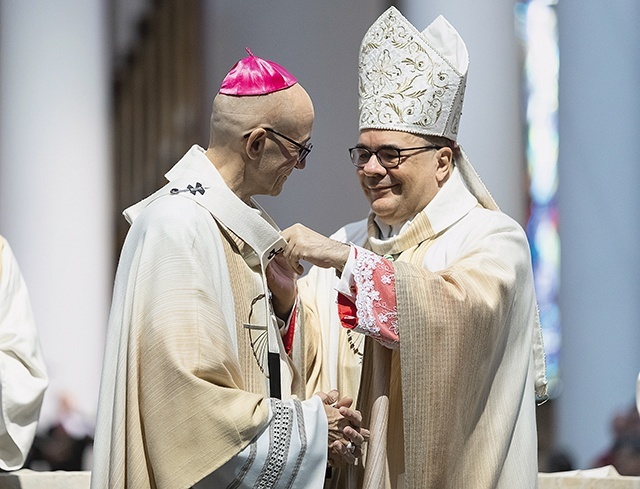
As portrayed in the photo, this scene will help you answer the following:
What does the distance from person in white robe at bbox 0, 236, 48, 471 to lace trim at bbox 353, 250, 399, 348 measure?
6.21 ft

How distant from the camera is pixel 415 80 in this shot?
496cm

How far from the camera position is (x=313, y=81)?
Answer: 10.3 m

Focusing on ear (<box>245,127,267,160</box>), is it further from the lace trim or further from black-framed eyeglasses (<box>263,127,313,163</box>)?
the lace trim

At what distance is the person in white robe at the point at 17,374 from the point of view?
18.0ft

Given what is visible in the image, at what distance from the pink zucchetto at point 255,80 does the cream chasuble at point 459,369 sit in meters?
0.66

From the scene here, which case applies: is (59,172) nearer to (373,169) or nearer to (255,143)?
(373,169)

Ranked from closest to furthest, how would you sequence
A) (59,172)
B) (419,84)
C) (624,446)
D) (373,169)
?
1. (373,169)
2. (419,84)
3. (624,446)
4. (59,172)

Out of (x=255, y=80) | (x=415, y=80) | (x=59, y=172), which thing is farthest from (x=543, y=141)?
(x=255, y=80)

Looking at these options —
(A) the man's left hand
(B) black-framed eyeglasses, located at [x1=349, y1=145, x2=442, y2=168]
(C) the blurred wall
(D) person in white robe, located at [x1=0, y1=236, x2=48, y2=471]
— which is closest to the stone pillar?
(C) the blurred wall

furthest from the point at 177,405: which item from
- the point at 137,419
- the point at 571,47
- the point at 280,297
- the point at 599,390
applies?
the point at 571,47

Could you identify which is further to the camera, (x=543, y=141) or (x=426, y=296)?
(x=543, y=141)

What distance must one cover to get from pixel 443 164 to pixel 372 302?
Result: 2.99 feet

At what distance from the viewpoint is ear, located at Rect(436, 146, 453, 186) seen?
488 centimetres

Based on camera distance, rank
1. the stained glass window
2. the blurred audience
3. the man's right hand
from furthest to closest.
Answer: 1. the stained glass window
2. the blurred audience
3. the man's right hand
